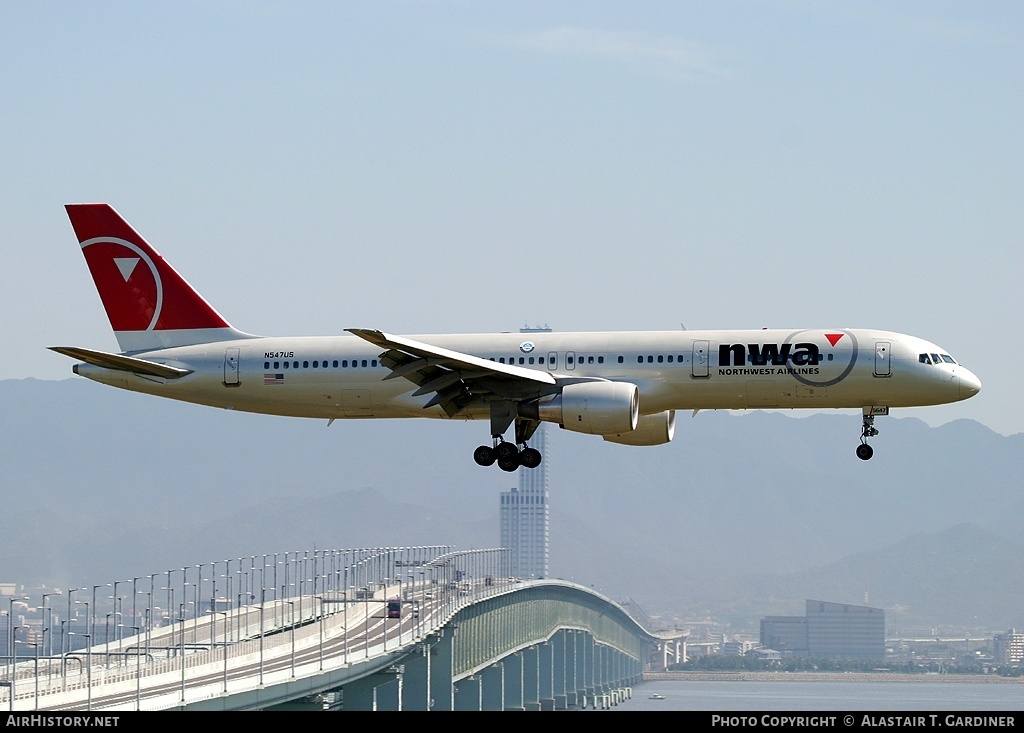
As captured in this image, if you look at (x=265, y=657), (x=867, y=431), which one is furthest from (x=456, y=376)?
(x=265, y=657)

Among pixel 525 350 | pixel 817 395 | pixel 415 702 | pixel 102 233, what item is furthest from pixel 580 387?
pixel 415 702

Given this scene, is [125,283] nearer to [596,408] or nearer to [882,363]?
[596,408]

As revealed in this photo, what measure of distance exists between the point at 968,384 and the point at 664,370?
39.6 feet

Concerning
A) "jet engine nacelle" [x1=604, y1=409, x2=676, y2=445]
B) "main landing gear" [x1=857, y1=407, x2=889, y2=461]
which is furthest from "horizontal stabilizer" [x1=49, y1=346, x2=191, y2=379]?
"main landing gear" [x1=857, y1=407, x2=889, y2=461]

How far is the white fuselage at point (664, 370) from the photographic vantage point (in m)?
65.1

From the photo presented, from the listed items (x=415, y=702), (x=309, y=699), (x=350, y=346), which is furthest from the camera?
(x=415, y=702)

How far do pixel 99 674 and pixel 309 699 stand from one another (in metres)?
18.2

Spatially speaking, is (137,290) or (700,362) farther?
(137,290)

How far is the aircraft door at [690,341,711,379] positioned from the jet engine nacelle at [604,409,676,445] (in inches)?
215

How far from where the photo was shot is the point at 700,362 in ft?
215

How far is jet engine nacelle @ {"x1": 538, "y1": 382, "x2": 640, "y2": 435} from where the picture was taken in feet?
211
